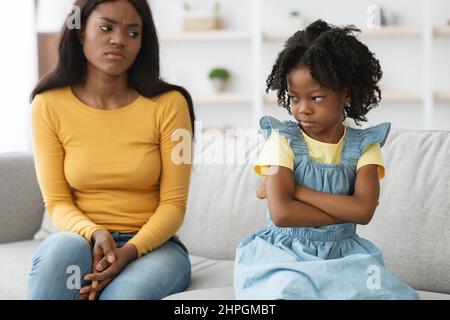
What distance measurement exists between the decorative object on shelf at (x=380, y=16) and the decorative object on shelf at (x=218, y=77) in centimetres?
101

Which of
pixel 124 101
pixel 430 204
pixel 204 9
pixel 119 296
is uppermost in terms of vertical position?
pixel 204 9

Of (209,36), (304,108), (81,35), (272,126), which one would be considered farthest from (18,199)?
(209,36)

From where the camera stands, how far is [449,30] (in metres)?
4.06

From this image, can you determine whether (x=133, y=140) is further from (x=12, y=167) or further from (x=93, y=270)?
(x=12, y=167)

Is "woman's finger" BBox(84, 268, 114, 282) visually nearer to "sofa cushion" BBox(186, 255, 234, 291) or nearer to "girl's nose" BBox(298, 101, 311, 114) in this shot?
"sofa cushion" BBox(186, 255, 234, 291)

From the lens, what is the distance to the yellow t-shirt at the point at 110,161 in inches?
64.3

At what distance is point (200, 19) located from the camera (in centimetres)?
461

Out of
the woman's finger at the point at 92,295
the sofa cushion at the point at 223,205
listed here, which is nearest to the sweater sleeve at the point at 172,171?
the woman's finger at the point at 92,295

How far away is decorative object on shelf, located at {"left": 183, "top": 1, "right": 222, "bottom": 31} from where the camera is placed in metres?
4.59

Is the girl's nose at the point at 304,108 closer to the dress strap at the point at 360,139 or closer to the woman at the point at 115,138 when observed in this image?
the dress strap at the point at 360,139

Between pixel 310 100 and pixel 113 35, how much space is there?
0.53 m

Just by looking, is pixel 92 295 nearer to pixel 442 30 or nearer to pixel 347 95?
pixel 347 95
